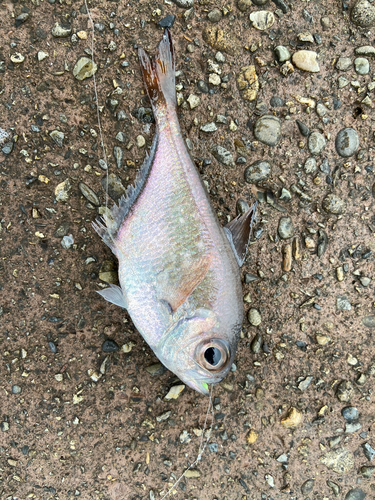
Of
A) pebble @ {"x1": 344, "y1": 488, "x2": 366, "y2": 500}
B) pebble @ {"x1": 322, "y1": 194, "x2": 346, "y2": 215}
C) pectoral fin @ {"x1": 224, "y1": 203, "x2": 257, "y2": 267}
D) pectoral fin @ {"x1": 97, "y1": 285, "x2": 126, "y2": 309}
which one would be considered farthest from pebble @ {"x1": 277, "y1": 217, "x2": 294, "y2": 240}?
pebble @ {"x1": 344, "y1": 488, "x2": 366, "y2": 500}

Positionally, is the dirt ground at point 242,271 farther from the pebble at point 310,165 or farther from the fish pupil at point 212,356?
the fish pupil at point 212,356

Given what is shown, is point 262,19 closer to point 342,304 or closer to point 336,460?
point 342,304

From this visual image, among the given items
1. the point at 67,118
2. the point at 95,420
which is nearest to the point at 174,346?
the point at 95,420

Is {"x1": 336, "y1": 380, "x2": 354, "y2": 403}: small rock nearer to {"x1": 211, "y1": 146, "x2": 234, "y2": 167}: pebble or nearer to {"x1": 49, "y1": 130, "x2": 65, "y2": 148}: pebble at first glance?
{"x1": 211, "y1": 146, "x2": 234, "y2": 167}: pebble

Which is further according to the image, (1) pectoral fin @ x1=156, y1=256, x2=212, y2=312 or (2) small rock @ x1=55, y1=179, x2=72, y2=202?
(2) small rock @ x1=55, y1=179, x2=72, y2=202

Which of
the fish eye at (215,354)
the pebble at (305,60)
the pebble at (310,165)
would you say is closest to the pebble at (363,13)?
the pebble at (305,60)

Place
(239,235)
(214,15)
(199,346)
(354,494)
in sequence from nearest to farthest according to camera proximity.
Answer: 1. (199,346)
2. (239,235)
3. (214,15)
4. (354,494)

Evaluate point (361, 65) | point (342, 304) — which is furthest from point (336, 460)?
point (361, 65)

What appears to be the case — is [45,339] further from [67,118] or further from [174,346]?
[67,118]
